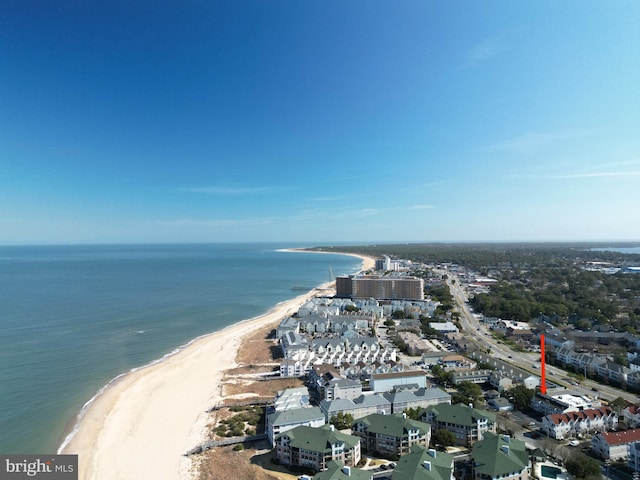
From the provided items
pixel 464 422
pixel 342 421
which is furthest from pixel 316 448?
pixel 464 422

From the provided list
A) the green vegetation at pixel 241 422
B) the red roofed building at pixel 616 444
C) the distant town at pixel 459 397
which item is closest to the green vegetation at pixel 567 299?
the distant town at pixel 459 397

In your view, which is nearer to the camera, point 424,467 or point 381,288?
point 424,467

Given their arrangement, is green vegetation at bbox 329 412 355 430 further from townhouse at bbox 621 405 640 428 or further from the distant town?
townhouse at bbox 621 405 640 428

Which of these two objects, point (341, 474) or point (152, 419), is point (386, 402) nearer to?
point (341, 474)

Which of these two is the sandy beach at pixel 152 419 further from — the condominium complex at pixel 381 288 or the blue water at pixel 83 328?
the condominium complex at pixel 381 288

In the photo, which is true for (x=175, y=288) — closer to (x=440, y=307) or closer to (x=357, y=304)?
(x=357, y=304)

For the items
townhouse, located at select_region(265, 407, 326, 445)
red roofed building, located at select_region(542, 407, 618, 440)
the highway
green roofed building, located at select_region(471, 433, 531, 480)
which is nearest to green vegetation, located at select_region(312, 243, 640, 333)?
the highway

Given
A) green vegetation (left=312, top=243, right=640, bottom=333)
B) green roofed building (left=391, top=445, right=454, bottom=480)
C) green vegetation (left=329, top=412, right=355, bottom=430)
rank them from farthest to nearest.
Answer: green vegetation (left=312, top=243, right=640, bottom=333) < green vegetation (left=329, top=412, right=355, bottom=430) < green roofed building (left=391, top=445, right=454, bottom=480)
